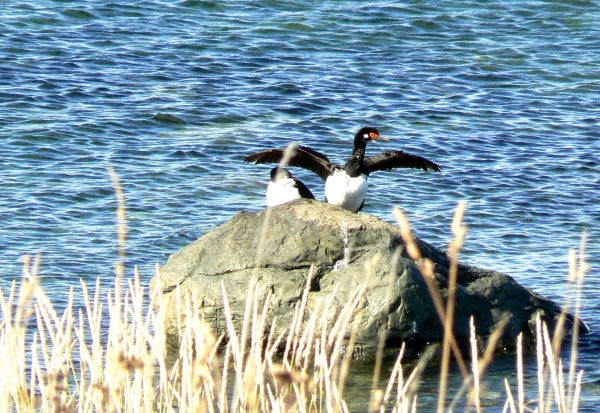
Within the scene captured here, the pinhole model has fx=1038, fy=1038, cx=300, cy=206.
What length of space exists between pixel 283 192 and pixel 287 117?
16.3ft

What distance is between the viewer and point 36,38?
15125 millimetres

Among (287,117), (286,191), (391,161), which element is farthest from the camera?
(287,117)

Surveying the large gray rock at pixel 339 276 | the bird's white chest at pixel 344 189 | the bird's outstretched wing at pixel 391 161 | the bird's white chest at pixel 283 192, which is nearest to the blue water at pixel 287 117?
the large gray rock at pixel 339 276

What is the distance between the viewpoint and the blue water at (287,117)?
375 inches

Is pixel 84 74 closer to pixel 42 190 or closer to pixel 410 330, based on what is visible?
pixel 42 190

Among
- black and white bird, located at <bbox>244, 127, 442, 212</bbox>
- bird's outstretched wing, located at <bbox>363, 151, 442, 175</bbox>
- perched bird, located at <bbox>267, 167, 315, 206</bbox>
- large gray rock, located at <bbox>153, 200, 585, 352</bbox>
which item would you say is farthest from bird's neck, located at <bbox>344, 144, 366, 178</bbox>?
large gray rock, located at <bbox>153, 200, 585, 352</bbox>

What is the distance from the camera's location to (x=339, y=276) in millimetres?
6773

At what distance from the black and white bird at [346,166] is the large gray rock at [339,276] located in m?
0.95

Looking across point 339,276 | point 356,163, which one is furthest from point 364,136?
point 339,276

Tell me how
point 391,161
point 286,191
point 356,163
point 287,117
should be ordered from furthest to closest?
point 287,117 → point 391,161 → point 356,163 → point 286,191

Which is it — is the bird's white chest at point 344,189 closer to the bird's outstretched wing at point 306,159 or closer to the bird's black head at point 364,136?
the bird's outstretched wing at point 306,159

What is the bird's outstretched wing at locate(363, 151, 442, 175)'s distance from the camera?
8.37 m

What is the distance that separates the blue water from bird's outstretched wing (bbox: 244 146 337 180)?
1.33 meters

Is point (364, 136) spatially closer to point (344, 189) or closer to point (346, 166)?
point (346, 166)
